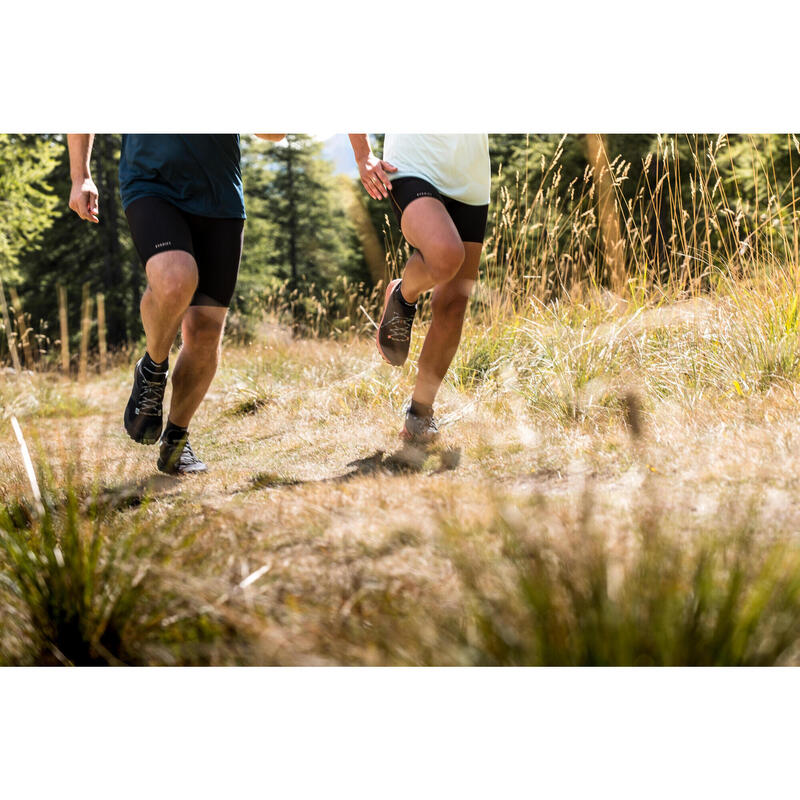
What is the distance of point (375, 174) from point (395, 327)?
26.2 inches

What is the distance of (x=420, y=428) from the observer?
10.7 feet

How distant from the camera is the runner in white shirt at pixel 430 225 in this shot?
2971mm

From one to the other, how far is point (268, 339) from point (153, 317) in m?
3.93

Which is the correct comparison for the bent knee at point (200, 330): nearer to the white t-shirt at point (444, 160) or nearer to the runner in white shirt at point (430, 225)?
the runner in white shirt at point (430, 225)

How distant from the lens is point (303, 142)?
17234 millimetres

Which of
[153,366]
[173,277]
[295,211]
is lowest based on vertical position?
[295,211]

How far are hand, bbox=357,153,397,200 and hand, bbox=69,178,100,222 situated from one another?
109 centimetres

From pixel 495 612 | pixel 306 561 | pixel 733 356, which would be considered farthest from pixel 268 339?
pixel 495 612

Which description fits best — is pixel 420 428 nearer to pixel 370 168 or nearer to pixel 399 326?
pixel 399 326

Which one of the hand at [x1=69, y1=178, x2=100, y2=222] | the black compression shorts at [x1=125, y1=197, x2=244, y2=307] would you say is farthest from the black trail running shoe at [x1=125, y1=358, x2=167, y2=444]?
the hand at [x1=69, y1=178, x2=100, y2=222]

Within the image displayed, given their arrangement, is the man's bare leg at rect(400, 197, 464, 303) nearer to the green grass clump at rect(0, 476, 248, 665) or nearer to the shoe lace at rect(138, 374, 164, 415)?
the shoe lace at rect(138, 374, 164, 415)

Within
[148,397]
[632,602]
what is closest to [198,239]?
[148,397]

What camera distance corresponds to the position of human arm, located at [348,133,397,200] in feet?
10.2

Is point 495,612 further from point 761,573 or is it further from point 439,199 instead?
point 439,199
